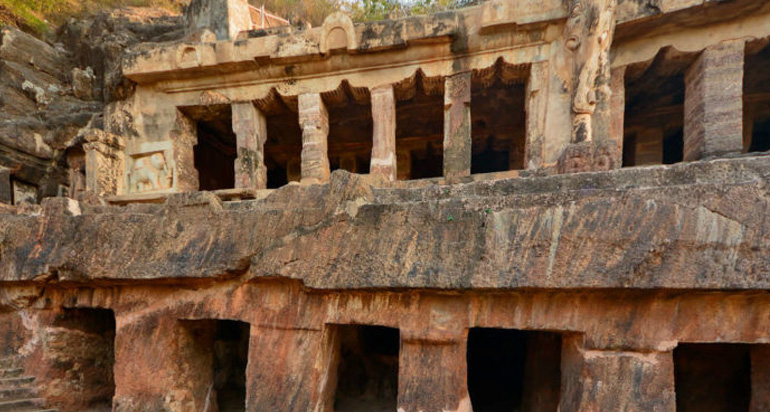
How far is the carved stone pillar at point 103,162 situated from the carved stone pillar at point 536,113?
8327 mm

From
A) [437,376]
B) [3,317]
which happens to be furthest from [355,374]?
[3,317]

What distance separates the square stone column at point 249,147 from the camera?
6.33m

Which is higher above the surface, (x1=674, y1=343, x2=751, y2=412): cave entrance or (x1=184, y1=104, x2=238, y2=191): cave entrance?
(x1=184, y1=104, x2=238, y2=191): cave entrance

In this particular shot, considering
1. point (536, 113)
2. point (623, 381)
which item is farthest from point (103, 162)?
Result: point (623, 381)

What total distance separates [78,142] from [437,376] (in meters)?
10.2

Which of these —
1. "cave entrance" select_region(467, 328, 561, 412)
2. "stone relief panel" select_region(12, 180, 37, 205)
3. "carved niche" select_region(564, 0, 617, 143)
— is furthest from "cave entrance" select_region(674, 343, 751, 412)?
"stone relief panel" select_region(12, 180, 37, 205)

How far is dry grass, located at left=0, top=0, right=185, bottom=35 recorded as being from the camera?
9438 millimetres

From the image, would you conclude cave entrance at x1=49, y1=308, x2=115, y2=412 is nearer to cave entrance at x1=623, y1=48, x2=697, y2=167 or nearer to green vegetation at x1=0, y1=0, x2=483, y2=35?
cave entrance at x1=623, y1=48, x2=697, y2=167

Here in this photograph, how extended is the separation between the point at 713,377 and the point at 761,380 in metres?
0.80

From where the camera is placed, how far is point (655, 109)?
280 inches

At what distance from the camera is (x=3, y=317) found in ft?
10.1

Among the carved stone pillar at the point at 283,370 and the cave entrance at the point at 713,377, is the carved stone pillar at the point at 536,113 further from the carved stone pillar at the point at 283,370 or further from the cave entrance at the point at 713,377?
the carved stone pillar at the point at 283,370

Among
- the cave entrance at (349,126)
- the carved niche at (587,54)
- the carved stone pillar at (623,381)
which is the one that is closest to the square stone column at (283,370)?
the carved stone pillar at (623,381)

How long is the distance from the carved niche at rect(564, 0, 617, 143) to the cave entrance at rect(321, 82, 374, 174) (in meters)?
3.80
